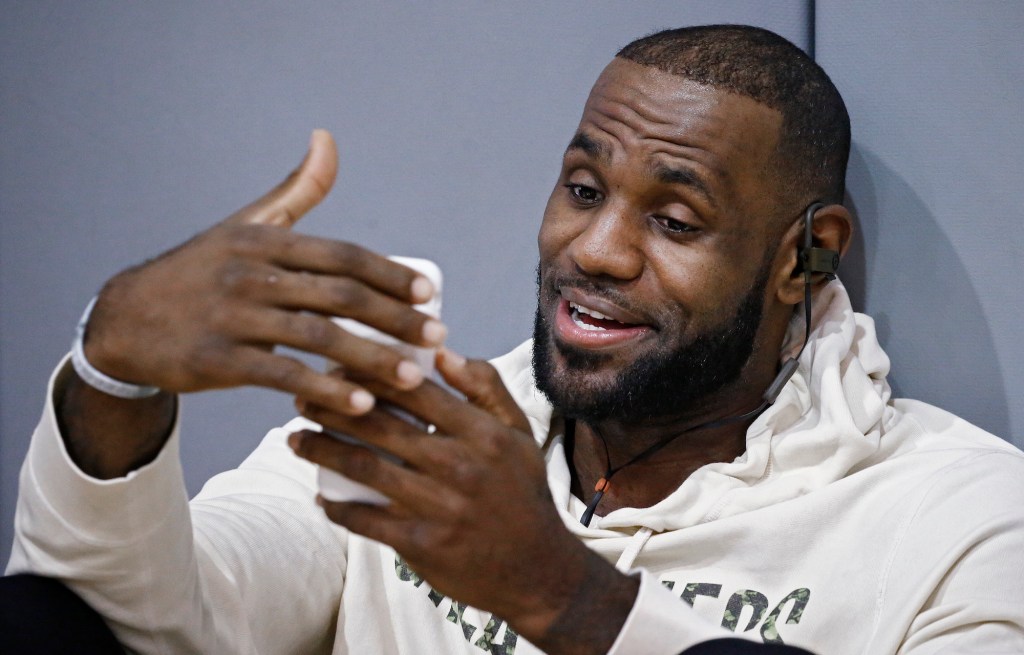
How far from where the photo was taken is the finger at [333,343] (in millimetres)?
862

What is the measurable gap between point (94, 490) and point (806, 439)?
86 centimetres

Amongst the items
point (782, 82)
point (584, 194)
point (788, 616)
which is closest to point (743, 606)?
point (788, 616)

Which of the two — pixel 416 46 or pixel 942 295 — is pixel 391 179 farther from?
pixel 942 295

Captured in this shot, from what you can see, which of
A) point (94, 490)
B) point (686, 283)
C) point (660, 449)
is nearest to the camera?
point (94, 490)

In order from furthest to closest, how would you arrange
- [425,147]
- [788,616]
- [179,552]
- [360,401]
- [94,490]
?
[425,147], [788,616], [179,552], [94,490], [360,401]

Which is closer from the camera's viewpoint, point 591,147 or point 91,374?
point 91,374

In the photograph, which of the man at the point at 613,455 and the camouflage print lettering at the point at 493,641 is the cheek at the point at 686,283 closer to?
the man at the point at 613,455

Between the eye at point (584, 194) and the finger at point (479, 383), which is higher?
the eye at point (584, 194)

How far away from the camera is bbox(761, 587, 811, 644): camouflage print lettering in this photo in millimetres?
1343

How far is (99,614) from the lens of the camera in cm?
120

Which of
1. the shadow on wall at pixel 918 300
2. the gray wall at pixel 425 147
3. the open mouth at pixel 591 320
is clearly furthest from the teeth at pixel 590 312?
the shadow on wall at pixel 918 300

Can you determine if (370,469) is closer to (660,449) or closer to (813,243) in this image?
(660,449)

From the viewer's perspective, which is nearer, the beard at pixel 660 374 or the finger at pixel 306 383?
the finger at pixel 306 383

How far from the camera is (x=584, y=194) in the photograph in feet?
5.03
